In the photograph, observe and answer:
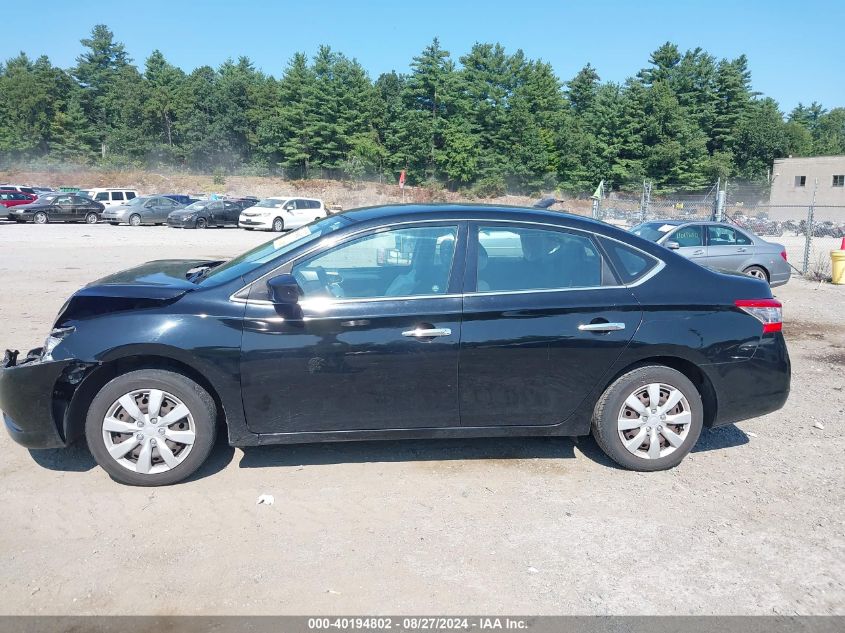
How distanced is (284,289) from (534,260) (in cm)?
167

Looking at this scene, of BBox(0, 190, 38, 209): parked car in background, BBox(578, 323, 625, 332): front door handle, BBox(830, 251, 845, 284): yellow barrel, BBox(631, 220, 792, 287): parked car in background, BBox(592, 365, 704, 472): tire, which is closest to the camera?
BBox(578, 323, 625, 332): front door handle

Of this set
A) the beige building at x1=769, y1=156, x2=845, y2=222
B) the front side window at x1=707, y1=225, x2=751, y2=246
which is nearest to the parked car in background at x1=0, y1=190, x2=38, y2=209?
the front side window at x1=707, y1=225, x2=751, y2=246

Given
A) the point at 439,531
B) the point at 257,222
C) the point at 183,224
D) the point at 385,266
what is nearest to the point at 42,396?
the point at 385,266

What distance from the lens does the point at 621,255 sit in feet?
15.4

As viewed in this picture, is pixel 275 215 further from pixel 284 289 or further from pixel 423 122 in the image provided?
pixel 423 122

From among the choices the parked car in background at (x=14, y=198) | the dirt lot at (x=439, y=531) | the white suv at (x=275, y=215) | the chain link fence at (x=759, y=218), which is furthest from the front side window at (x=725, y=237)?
the parked car in background at (x=14, y=198)

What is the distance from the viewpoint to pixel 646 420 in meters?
4.62

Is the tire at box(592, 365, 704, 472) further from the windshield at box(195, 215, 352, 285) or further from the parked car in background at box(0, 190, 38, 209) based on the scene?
the parked car in background at box(0, 190, 38, 209)

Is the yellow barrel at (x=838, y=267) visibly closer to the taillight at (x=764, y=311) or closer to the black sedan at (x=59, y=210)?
the taillight at (x=764, y=311)

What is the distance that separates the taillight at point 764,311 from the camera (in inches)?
187

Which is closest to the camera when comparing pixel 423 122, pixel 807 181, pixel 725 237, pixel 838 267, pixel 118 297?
pixel 118 297

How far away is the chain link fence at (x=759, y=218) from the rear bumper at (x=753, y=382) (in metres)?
13.0

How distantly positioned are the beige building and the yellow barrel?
43.6m

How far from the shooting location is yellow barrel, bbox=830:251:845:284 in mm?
15094
